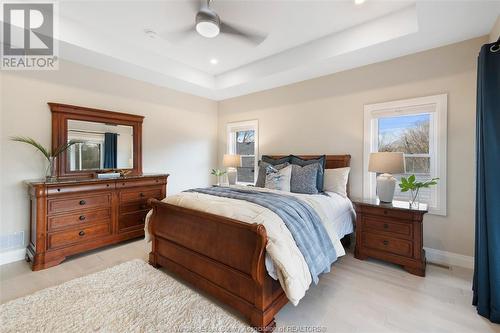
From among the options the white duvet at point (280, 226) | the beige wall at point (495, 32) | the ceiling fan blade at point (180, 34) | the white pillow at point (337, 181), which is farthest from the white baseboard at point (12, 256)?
the beige wall at point (495, 32)

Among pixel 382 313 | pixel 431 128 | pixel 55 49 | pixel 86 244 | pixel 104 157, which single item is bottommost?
pixel 382 313

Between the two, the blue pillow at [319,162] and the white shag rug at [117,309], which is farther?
the blue pillow at [319,162]

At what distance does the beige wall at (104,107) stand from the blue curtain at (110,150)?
47cm

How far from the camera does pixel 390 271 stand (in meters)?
2.57

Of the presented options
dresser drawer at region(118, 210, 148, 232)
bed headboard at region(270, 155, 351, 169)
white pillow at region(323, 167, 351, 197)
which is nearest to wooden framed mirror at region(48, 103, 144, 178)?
dresser drawer at region(118, 210, 148, 232)

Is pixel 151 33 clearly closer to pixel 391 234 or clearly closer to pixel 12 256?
pixel 12 256

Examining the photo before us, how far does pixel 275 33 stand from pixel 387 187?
8.06 ft

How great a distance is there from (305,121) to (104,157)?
11.0 ft

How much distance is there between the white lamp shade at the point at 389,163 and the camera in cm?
265

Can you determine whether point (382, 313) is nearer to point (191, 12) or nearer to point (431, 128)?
point (431, 128)

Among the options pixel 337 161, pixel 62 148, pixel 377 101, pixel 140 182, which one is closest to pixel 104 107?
pixel 62 148

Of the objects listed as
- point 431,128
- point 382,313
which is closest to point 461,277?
point 382,313

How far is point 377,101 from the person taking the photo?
10.6ft

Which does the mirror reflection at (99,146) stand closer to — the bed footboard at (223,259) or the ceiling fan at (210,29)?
the bed footboard at (223,259)
